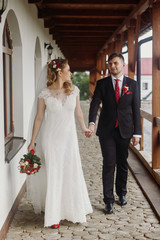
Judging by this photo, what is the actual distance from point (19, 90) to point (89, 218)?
76.6 inches

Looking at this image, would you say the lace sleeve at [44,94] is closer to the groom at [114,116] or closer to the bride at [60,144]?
the bride at [60,144]

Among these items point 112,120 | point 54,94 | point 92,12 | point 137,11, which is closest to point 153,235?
point 112,120

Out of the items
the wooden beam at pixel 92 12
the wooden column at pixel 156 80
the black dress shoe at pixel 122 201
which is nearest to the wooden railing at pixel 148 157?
the wooden column at pixel 156 80

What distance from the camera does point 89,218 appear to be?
12.5 ft

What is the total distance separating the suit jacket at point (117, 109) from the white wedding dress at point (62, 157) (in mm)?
448

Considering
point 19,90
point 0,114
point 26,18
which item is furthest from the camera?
point 26,18

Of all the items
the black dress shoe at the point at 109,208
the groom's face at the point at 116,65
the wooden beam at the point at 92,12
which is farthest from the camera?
the wooden beam at the point at 92,12

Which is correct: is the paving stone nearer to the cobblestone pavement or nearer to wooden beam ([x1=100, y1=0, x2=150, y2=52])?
the cobblestone pavement

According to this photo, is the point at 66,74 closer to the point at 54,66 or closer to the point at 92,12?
the point at 54,66

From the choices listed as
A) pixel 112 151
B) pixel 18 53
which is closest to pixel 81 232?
pixel 112 151

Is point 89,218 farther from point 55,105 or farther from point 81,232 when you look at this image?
point 55,105

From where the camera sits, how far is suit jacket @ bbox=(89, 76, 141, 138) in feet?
12.8

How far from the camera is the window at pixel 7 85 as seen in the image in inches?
173

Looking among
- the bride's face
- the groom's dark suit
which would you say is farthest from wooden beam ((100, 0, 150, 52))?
the bride's face
